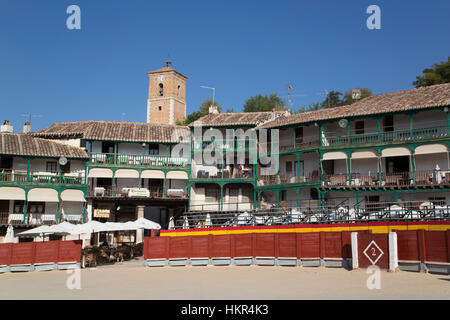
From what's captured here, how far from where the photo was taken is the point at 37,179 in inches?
1491

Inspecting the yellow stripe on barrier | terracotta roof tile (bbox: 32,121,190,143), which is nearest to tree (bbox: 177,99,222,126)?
terracotta roof tile (bbox: 32,121,190,143)

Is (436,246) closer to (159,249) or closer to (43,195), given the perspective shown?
(159,249)

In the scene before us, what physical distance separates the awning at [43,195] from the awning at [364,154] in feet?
70.2

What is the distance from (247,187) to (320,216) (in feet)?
45.3

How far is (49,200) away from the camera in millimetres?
37719

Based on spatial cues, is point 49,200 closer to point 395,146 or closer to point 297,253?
point 297,253

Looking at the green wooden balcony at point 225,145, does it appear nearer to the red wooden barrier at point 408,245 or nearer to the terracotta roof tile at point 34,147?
the terracotta roof tile at point 34,147

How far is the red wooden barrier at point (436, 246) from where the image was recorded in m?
18.1

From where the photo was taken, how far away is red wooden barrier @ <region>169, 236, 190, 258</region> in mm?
25938

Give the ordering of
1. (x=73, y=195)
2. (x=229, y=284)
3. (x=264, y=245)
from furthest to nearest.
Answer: (x=73, y=195) → (x=264, y=245) → (x=229, y=284)

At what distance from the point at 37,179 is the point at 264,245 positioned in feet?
68.4

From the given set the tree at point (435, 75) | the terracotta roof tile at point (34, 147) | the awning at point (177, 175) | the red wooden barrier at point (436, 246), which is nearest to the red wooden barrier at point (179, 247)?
the red wooden barrier at point (436, 246)

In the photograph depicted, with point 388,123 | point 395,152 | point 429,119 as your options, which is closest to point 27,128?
point 388,123

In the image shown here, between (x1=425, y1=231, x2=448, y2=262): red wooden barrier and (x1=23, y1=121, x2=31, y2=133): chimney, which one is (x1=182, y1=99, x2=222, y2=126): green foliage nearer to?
(x1=23, y1=121, x2=31, y2=133): chimney
